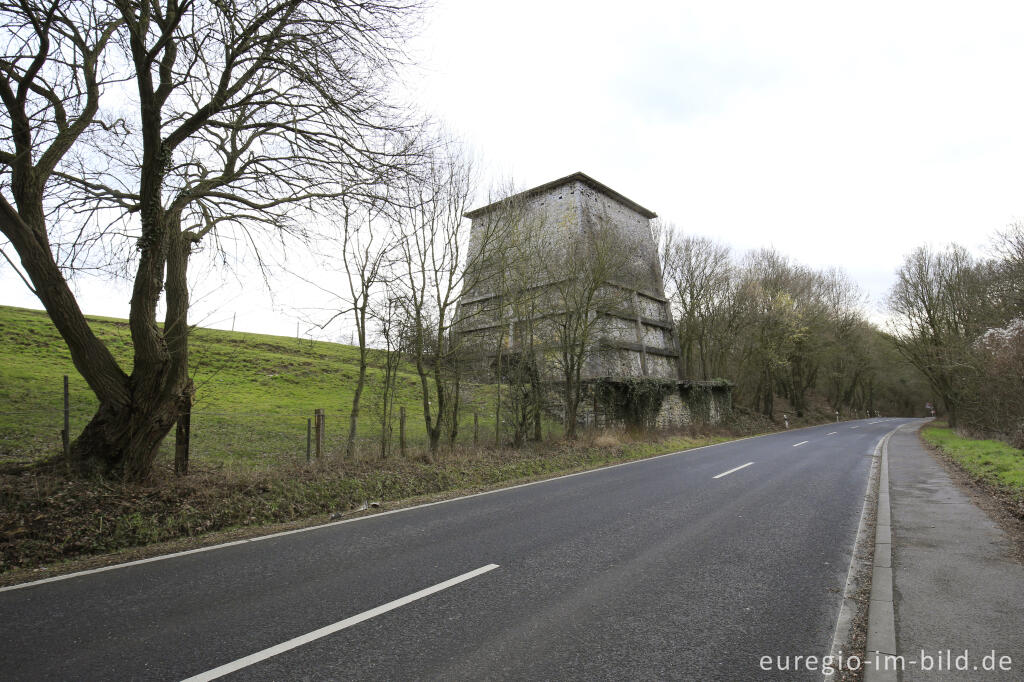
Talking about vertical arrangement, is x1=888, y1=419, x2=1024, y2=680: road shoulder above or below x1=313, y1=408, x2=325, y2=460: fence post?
below

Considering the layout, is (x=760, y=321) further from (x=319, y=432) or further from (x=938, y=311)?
(x=319, y=432)

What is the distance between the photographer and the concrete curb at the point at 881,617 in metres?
3.36

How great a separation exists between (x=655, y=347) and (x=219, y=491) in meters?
26.0

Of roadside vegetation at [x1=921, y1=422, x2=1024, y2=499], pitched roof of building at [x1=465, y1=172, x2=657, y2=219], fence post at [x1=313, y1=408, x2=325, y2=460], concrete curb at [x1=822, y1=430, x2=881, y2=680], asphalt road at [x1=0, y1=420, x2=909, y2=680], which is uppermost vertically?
pitched roof of building at [x1=465, y1=172, x2=657, y2=219]

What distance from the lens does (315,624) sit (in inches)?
158

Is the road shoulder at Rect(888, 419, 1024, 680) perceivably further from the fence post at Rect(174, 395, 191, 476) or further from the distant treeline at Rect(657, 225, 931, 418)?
the distant treeline at Rect(657, 225, 931, 418)

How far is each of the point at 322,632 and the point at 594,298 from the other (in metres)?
16.9

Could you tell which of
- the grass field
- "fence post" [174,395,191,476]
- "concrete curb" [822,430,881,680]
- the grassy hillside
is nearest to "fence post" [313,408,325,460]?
the grassy hillside

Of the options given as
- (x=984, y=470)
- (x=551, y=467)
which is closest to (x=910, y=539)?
(x=984, y=470)

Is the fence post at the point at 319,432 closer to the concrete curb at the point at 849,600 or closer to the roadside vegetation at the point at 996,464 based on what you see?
the concrete curb at the point at 849,600

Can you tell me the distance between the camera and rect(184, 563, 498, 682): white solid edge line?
3.29 metres

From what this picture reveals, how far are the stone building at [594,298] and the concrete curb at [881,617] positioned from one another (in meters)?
11.2

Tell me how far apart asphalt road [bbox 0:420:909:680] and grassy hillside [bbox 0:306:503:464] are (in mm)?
5703

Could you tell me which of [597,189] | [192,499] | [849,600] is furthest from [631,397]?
[849,600]
